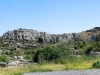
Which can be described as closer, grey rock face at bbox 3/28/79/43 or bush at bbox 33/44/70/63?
bush at bbox 33/44/70/63

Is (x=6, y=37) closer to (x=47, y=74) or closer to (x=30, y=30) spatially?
(x=30, y=30)

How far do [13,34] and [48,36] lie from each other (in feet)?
65.7

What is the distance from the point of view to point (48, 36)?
163 meters

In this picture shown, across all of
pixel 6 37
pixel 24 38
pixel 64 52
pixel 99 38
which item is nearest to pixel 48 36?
pixel 24 38

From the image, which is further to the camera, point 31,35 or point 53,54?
point 31,35

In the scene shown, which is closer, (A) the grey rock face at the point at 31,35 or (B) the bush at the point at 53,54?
(B) the bush at the point at 53,54

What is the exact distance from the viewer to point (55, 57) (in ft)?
106

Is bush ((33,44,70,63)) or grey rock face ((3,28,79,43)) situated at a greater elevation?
grey rock face ((3,28,79,43))

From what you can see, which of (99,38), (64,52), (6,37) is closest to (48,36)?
(6,37)

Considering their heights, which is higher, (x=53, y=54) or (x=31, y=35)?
(x=31, y=35)

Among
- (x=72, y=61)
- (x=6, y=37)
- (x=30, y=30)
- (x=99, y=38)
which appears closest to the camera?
(x=72, y=61)

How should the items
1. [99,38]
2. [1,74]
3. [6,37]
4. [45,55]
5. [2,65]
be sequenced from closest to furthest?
[1,74] < [2,65] < [45,55] < [99,38] < [6,37]

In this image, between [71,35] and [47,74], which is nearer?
[47,74]

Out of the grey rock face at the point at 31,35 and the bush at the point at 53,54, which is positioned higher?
the grey rock face at the point at 31,35
